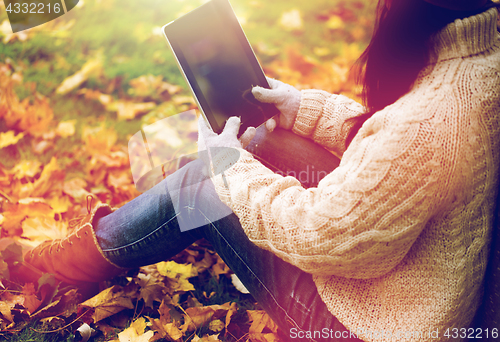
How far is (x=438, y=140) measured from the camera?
57 centimetres

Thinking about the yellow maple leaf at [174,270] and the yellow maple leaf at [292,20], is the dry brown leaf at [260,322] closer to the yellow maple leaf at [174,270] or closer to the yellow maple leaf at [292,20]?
the yellow maple leaf at [174,270]

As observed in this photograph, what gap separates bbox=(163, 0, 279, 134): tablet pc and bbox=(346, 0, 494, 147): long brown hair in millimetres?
351

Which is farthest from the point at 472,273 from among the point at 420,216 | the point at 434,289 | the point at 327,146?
the point at 327,146

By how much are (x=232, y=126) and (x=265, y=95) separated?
18cm

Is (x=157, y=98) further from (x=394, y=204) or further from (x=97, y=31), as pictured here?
(x=394, y=204)

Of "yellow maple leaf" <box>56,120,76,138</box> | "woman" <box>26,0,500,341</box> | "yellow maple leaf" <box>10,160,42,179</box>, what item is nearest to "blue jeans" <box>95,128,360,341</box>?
"woman" <box>26,0,500,341</box>

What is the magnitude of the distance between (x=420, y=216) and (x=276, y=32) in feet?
6.93

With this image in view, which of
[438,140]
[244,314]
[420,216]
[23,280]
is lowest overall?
[244,314]

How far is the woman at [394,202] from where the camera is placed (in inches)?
22.8

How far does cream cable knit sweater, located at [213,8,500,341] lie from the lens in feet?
1.89

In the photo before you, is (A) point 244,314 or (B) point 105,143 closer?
(A) point 244,314

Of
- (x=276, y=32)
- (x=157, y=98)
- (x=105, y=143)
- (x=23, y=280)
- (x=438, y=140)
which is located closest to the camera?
(x=438, y=140)

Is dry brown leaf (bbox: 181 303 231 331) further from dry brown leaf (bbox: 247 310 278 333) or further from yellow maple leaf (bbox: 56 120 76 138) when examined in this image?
yellow maple leaf (bbox: 56 120 76 138)

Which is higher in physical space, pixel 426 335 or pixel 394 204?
pixel 394 204
